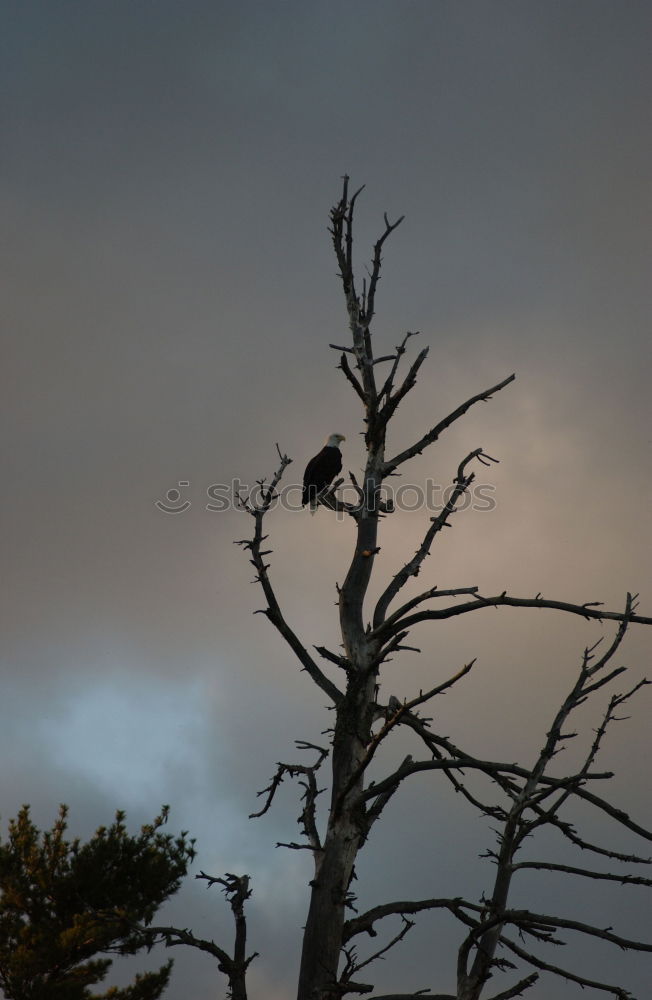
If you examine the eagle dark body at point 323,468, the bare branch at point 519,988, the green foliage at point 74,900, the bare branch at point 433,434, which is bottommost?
the bare branch at point 519,988

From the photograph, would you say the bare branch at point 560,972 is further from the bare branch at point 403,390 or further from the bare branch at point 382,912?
the bare branch at point 403,390

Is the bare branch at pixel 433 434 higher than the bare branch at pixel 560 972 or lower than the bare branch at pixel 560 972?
higher

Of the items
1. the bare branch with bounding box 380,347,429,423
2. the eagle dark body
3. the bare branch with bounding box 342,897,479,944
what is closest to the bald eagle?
the eagle dark body

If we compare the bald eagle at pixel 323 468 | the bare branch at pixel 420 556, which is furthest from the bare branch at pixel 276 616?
the bald eagle at pixel 323 468

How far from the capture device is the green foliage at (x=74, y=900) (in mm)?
12172

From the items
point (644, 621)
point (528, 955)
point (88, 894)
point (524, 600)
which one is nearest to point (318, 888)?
point (528, 955)

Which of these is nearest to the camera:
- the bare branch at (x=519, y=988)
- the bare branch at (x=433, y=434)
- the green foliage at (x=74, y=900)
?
the bare branch at (x=519, y=988)

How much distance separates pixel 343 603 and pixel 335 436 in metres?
7.46

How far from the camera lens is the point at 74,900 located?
13.3 m

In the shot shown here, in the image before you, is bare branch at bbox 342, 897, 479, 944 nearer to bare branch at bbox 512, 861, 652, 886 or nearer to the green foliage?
bare branch at bbox 512, 861, 652, 886

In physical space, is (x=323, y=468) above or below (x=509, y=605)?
above

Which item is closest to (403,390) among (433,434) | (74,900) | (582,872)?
(433,434)

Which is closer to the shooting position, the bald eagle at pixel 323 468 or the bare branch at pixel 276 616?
the bare branch at pixel 276 616

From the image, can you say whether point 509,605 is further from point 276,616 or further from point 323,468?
point 323,468
